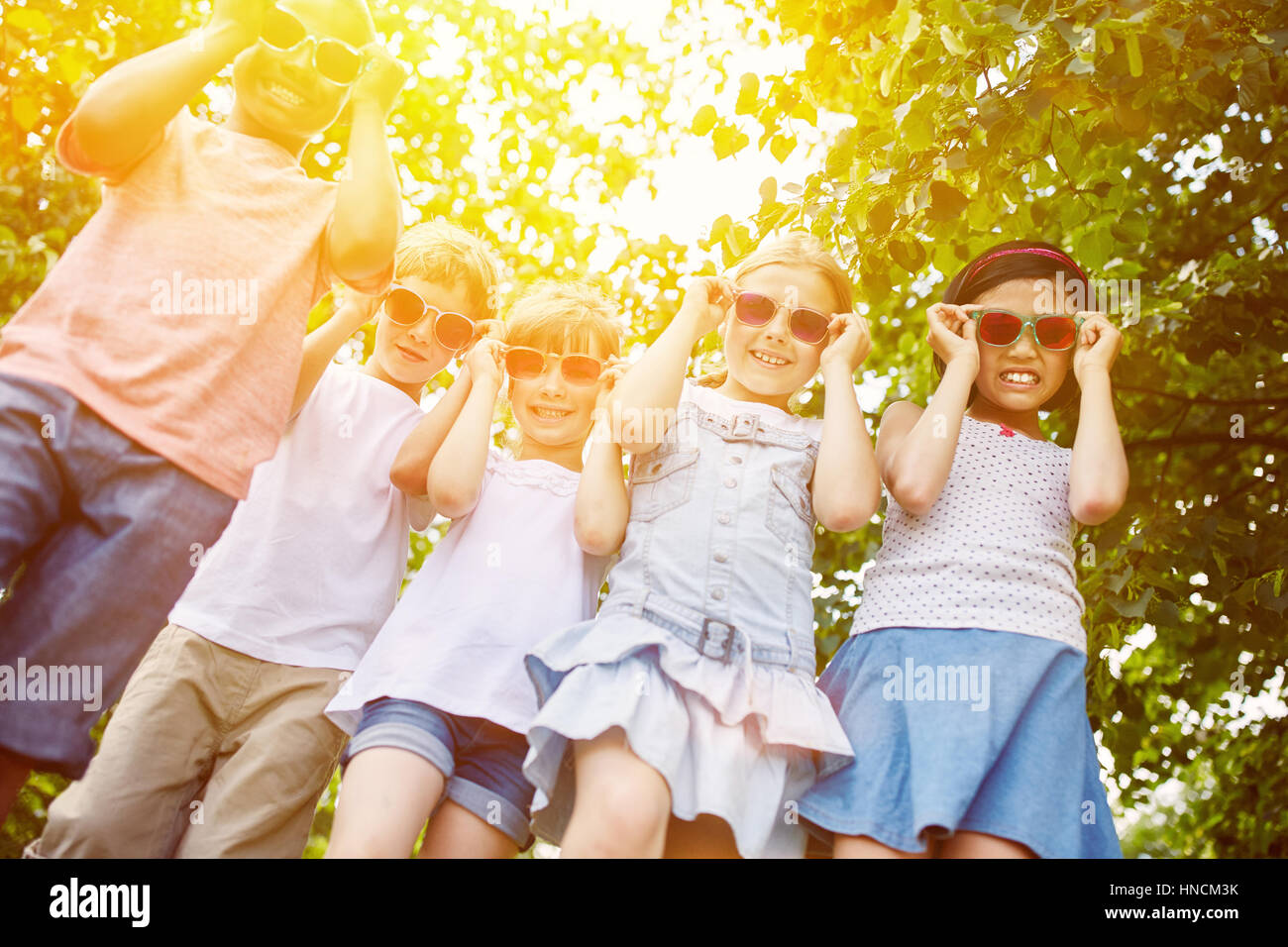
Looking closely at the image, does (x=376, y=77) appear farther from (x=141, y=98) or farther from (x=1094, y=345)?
(x=1094, y=345)

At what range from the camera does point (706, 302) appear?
2793 mm

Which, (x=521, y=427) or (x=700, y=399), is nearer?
(x=700, y=399)

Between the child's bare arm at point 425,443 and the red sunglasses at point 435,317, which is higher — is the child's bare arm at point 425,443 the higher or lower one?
the lower one

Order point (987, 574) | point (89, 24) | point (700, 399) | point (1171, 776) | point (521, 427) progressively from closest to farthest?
point (987, 574) < point (700, 399) < point (521, 427) < point (89, 24) < point (1171, 776)

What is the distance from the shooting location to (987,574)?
8.40 ft

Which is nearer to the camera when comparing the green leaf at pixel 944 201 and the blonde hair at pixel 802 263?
the blonde hair at pixel 802 263

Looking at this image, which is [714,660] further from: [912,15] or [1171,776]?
[1171,776]

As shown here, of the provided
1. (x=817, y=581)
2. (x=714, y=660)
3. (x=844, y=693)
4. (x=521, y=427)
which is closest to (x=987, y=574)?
(x=844, y=693)

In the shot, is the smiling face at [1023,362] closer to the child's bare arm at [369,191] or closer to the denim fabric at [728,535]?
the denim fabric at [728,535]

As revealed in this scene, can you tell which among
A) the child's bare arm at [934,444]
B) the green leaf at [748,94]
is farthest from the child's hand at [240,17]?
the child's bare arm at [934,444]

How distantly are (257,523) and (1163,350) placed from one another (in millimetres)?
3904

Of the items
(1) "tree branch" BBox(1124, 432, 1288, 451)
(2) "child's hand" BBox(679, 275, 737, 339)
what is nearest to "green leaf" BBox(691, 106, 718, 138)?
(2) "child's hand" BBox(679, 275, 737, 339)

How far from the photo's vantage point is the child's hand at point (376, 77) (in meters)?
2.57

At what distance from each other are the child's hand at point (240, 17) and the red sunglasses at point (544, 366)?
974 millimetres
